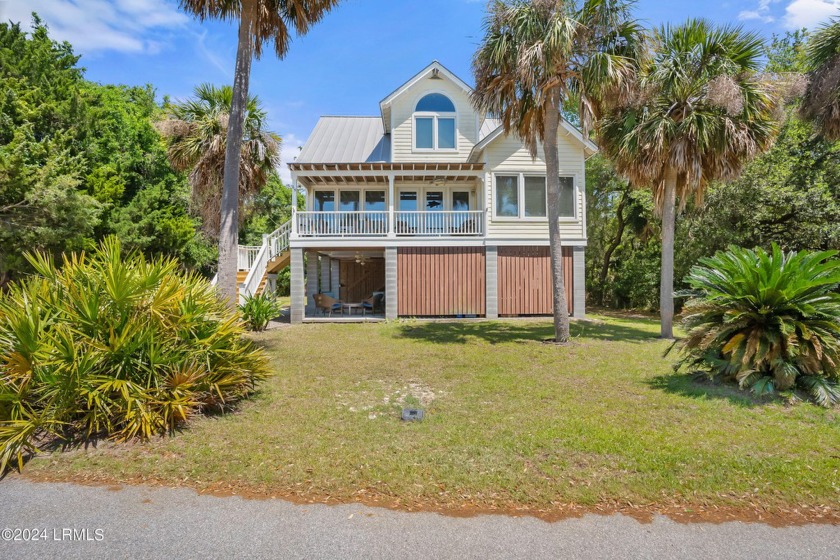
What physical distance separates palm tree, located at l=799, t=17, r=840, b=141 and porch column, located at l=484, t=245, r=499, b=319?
9.50 metres

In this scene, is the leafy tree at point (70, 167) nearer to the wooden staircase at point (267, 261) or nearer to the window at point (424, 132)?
the wooden staircase at point (267, 261)

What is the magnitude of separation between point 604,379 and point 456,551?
17.9ft

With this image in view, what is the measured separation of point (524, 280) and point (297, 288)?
8.34 meters

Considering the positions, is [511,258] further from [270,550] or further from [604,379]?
[270,550]

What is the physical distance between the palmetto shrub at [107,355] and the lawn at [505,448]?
14.9 inches

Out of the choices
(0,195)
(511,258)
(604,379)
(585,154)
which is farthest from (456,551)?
(0,195)

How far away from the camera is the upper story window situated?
17.1 meters

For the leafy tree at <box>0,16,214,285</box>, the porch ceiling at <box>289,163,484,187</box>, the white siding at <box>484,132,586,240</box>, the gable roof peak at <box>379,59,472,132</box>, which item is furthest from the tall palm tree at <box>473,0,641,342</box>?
the leafy tree at <box>0,16,214,285</box>

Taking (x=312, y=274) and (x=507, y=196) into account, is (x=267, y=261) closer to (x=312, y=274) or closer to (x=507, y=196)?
(x=312, y=274)

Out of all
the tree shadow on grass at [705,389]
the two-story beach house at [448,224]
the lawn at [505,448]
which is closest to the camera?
the lawn at [505,448]

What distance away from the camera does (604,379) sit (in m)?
7.56

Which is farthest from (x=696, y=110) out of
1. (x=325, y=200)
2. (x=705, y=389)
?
(x=325, y=200)

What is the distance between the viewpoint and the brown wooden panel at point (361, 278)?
68.7ft

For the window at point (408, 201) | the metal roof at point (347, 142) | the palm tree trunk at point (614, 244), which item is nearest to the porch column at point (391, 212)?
the window at point (408, 201)
